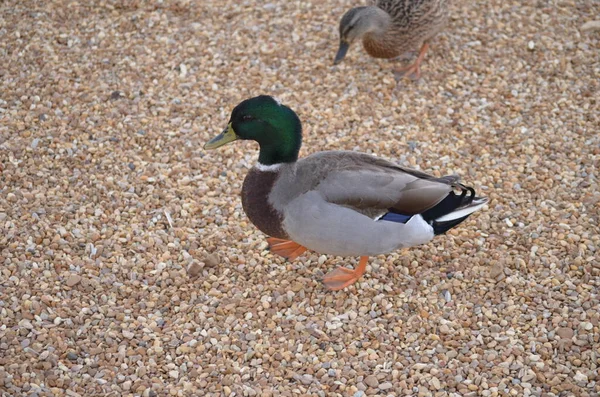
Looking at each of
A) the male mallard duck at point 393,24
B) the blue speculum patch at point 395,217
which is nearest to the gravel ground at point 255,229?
the male mallard duck at point 393,24

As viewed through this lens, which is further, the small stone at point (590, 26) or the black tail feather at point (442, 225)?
the small stone at point (590, 26)

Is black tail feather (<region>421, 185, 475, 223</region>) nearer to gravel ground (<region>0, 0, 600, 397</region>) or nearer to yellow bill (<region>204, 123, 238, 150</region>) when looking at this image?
gravel ground (<region>0, 0, 600, 397</region>)

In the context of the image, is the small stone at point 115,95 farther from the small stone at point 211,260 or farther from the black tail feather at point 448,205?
the black tail feather at point 448,205

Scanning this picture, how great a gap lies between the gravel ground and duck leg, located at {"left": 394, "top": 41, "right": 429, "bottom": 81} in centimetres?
8

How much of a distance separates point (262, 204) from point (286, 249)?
0.53m

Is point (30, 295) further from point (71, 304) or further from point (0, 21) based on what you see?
point (0, 21)

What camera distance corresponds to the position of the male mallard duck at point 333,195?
3342 millimetres

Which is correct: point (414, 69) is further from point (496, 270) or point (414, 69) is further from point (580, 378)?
point (580, 378)

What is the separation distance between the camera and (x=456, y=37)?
17.7ft

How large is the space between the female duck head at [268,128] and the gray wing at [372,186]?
0.15 metres

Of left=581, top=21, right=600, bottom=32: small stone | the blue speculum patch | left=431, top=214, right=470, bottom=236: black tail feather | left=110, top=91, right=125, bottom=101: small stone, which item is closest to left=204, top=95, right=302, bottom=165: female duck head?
the blue speculum patch

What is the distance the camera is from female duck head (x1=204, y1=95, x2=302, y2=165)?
3406 mm

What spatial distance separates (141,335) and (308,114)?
2.08 metres

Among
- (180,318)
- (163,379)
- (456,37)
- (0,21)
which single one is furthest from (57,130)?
(456,37)
